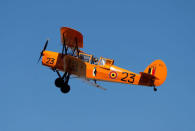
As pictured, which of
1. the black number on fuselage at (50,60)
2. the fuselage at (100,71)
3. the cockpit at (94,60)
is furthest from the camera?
the black number on fuselage at (50,60)

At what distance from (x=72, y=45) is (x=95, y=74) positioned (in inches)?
84.7

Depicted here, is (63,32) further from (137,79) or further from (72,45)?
(137,79)

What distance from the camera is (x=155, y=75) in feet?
74.8

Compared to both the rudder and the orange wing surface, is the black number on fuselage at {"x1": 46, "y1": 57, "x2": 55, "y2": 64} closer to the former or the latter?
the orange wing surface

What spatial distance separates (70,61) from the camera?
22.4 metres

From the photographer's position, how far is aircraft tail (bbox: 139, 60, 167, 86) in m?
22.5

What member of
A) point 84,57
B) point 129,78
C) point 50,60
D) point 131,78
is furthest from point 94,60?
point 50,60

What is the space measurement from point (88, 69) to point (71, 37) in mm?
2060

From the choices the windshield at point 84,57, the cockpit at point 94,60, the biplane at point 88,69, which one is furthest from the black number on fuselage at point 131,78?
the windshield at point 84,57

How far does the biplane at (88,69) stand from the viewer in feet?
73.8

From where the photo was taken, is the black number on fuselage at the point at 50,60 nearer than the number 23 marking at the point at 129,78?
No

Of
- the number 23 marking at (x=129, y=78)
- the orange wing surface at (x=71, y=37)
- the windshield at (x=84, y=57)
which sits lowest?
the number 23 marking at (x=129, y=78)

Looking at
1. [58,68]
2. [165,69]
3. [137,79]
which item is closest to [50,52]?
[58,68]

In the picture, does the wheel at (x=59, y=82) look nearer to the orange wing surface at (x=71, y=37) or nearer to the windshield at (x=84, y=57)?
the windshield at (x=84, y=57)
